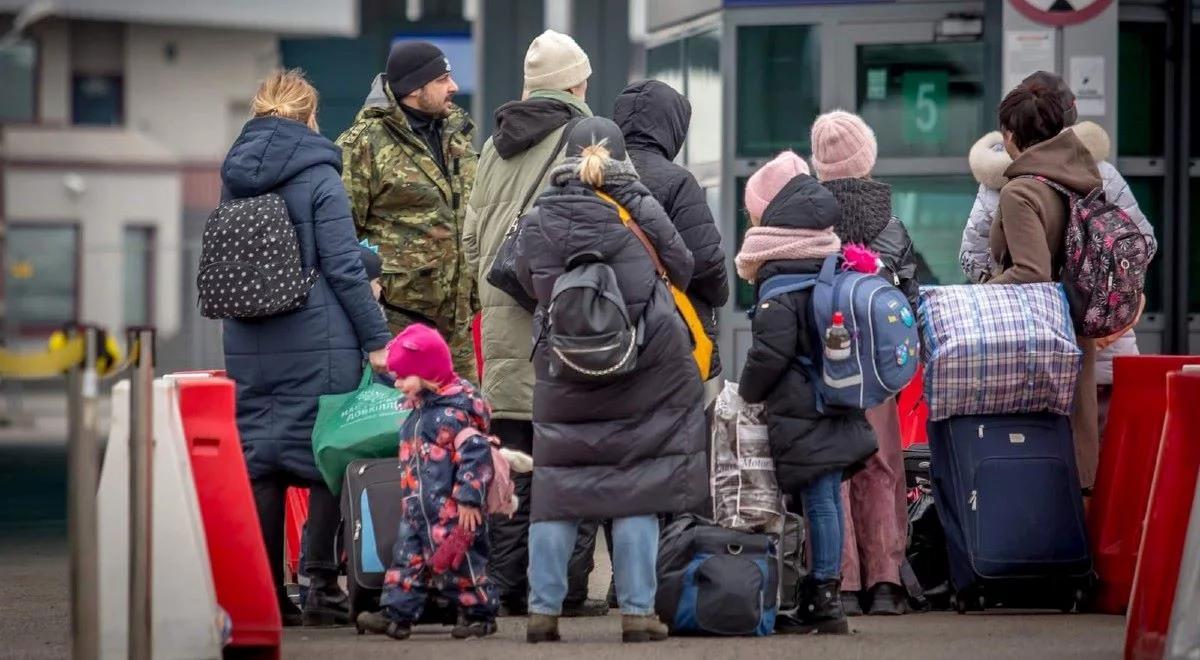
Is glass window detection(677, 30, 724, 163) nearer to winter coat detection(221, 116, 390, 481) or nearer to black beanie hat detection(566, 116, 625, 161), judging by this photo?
winter coat detection(221, 116, 390, 481)

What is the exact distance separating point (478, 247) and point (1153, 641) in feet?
9.75

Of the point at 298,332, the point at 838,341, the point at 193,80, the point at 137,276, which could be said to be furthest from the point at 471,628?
the point at 193,80

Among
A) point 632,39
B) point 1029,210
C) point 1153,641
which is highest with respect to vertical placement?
point 632,39

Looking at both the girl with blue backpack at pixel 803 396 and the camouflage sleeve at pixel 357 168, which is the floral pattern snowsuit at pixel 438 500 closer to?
the girl with blue backpack at pixel 803 396

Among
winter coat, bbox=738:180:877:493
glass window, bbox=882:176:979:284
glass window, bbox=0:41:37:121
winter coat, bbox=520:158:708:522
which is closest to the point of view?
Answer: winter coat, bbox=520:158:708:522

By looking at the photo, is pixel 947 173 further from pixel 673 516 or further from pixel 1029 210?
pixel 673 516

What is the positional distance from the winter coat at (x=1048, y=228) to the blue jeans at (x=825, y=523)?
3.80 ft

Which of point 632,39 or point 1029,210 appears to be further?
point 632,39

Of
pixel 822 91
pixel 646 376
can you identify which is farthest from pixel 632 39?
pixel 646 376

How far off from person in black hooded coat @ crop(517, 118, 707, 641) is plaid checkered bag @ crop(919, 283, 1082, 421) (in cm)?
120

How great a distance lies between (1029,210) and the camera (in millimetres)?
8531

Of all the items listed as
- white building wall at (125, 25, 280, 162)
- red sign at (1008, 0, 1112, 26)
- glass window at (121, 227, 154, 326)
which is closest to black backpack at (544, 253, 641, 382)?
red sign at (1008, 0, 1112, 26)

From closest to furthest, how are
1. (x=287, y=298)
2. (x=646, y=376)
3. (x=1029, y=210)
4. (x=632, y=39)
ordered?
(x=646, y=376)
(x=287, y=298)
(x=1029, y=210)
(x=632, y=39)

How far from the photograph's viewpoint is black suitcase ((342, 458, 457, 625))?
7.83 m
